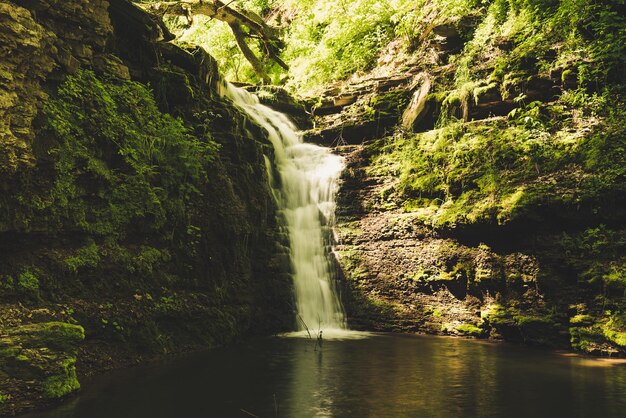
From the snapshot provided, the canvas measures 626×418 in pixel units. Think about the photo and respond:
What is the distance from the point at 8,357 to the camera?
195 inches

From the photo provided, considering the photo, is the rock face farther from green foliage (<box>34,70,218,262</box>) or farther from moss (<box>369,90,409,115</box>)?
moss (<box>369,90,409,115</box>)

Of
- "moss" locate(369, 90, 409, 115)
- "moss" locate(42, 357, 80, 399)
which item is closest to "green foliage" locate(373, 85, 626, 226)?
"moss" locate(369, 90, 409, 115)

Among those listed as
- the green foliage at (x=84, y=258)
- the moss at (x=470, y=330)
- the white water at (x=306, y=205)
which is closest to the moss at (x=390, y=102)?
the white water at (x=306, y=205)

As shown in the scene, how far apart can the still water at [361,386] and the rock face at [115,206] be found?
69 centimetres

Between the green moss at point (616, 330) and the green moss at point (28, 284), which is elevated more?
the green moss at point (28, 284)

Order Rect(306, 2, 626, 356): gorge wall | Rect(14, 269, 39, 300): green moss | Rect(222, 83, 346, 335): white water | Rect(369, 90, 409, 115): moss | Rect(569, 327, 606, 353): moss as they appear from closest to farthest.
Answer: Rect(14, 269, 39, 300): green moss → Rect(569, 327, 606, 353): moss → Rect(306, 2, 626, 356): gorge wall → Rect(222, 83, 346, 335): white water → Rect(369, 90, 409, 115): moss

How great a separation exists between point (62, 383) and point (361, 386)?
142 inches

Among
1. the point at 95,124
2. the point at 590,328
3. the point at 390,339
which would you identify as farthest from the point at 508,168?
the point at 95,124

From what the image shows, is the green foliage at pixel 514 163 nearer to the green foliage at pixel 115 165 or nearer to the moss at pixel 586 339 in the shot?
the moss at pixel 586 339

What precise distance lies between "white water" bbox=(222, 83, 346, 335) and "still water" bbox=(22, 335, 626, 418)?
8.64 ft

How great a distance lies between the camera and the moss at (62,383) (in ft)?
16.8

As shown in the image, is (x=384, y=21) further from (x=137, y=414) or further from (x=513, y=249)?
(x=137, y=414)

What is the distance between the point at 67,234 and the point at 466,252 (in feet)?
25.8

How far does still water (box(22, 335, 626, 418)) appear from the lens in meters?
5.24
